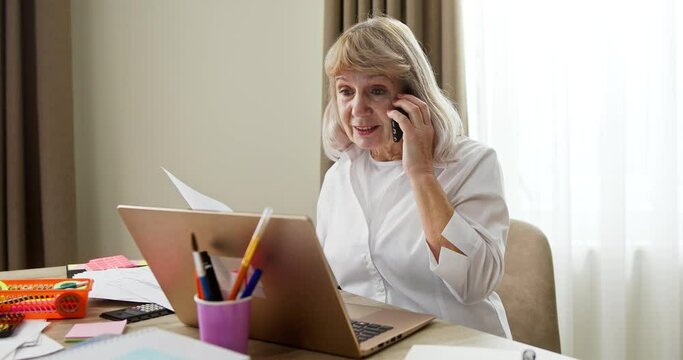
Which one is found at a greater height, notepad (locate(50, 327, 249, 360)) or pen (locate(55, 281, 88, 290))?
notepad (locate(50, 327, 249, 360))

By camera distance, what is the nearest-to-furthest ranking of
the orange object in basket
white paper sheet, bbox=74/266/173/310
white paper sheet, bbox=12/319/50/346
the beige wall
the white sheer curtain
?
1. white paper sheet, bbox=12/319/50/346
2. the orange object in basket
3. white paper sheet, bbox=74/266/173/310
4. the white sheer curtain
5. the beige wall

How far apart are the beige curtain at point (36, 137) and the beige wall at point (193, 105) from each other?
0.15 metres

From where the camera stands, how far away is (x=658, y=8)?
188cm

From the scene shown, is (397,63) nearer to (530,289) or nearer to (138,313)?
(530,289)

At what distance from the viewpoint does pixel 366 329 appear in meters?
0.92

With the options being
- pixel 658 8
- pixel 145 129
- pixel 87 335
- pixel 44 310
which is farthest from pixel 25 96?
pixel 658 8

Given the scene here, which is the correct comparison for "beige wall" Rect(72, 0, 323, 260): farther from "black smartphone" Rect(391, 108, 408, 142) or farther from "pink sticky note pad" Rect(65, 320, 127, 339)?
"pink sticky note pad" Rect(65, 320, 127, 339)

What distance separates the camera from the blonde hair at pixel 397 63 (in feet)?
4.57

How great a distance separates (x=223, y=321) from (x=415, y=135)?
72cm

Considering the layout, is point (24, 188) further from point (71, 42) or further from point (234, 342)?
point (234, 342)

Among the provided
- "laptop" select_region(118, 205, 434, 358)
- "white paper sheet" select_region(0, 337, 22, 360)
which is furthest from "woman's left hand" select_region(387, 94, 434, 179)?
"white paper sheet" select_region(0, 337, 22, 360)

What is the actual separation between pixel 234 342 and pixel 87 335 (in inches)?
11.0

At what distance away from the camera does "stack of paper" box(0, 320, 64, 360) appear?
2.69ft

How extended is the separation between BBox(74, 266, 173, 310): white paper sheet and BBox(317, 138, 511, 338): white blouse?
41 cm
